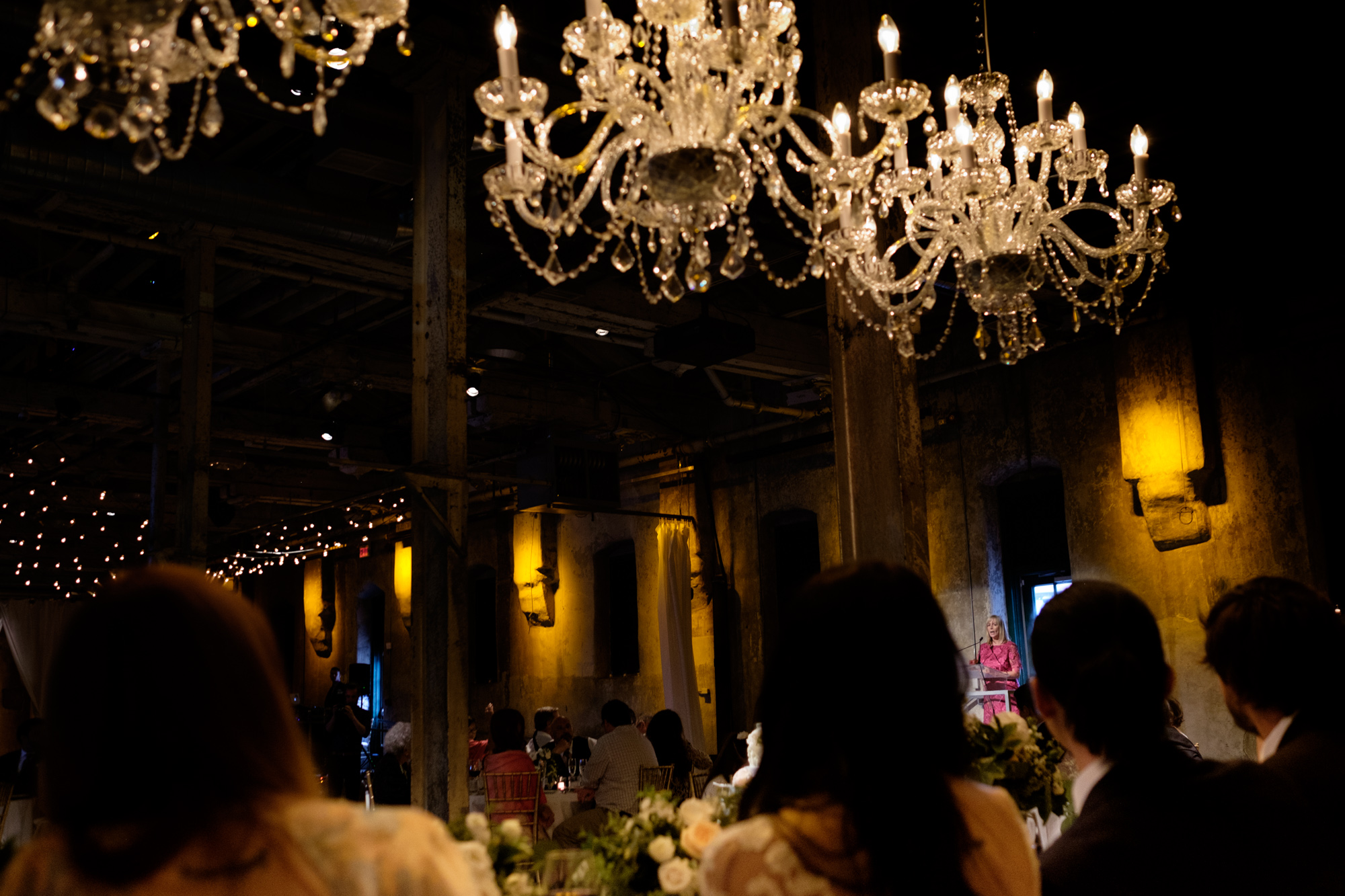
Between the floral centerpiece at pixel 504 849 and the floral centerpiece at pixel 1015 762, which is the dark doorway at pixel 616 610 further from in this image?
the floral centerpiece at pixel 504 849

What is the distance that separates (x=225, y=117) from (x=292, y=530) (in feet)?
45.0

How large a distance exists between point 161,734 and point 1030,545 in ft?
38.8

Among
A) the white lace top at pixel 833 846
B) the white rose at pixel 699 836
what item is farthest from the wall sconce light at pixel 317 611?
the white lace top at pixel 833 846

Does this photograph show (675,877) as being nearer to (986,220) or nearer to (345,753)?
(986,220)

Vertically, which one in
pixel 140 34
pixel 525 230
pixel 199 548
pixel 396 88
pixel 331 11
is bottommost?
pixel 199 548

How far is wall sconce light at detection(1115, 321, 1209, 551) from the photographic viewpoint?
10.1 metres

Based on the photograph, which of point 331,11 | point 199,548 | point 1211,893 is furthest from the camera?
point 199,548

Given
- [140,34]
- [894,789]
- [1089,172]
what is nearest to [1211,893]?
[894,789]

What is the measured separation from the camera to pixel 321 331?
38.7 ft

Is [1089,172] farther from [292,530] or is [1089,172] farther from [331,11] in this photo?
[292,530]

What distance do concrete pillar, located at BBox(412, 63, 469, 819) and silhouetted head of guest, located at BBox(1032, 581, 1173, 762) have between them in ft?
16.0

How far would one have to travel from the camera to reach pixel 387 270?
9375mm

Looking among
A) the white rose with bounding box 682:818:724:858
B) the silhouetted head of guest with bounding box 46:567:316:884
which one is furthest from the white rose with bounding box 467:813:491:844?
the silhouetted head of guest with bounding box 46:567:316:884

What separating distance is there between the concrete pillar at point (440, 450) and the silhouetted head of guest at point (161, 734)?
517cm
